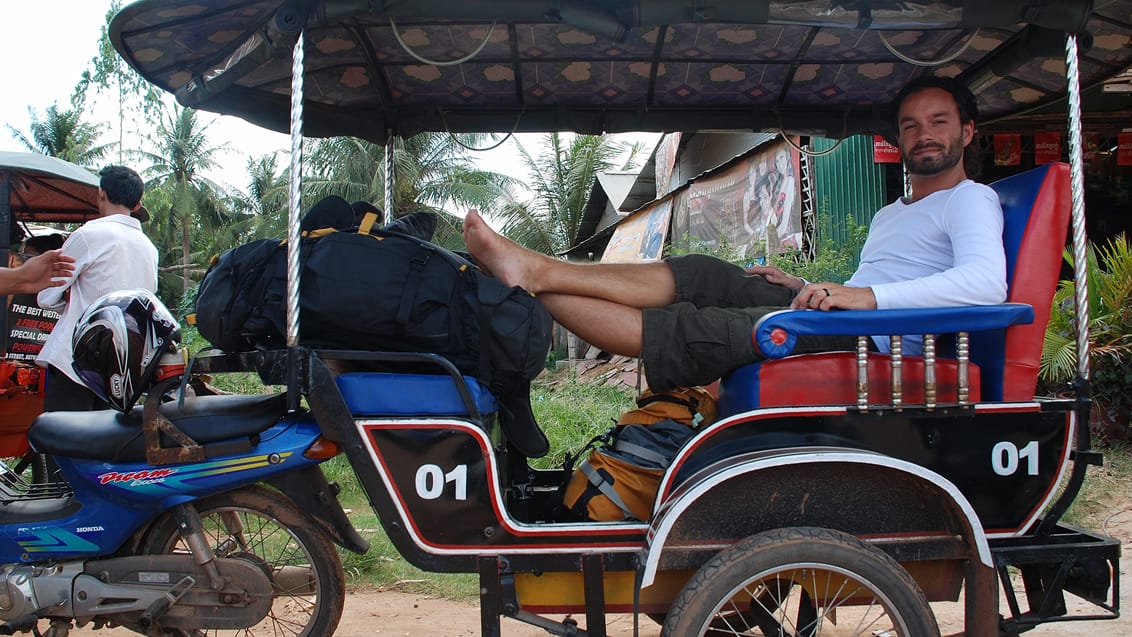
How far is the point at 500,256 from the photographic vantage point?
2637mm

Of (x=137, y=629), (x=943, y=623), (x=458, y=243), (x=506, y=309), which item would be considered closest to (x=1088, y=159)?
(x=943, y=623)

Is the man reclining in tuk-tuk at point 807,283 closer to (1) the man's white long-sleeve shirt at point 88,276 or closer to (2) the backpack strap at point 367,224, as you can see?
(2) the backpack strap at point 367,224

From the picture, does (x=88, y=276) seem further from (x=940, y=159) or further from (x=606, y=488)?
(x=940, y=159)

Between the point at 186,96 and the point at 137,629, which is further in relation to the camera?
the point at 186,96

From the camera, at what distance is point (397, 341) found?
2328 mm

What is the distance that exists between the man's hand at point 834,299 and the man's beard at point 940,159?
72 centimetres

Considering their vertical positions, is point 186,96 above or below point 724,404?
above

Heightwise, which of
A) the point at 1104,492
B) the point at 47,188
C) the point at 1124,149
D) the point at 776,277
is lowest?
the point at 1104,492

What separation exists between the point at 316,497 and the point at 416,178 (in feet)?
61.2

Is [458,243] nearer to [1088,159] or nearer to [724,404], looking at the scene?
[1088,159]

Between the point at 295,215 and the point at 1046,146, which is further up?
the point at 1046,146

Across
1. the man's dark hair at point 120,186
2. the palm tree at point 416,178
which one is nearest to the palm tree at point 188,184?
the palm tree at point 416,178

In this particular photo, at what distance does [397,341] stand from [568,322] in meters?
0.59

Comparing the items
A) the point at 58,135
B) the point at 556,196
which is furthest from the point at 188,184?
the point at 556,196
